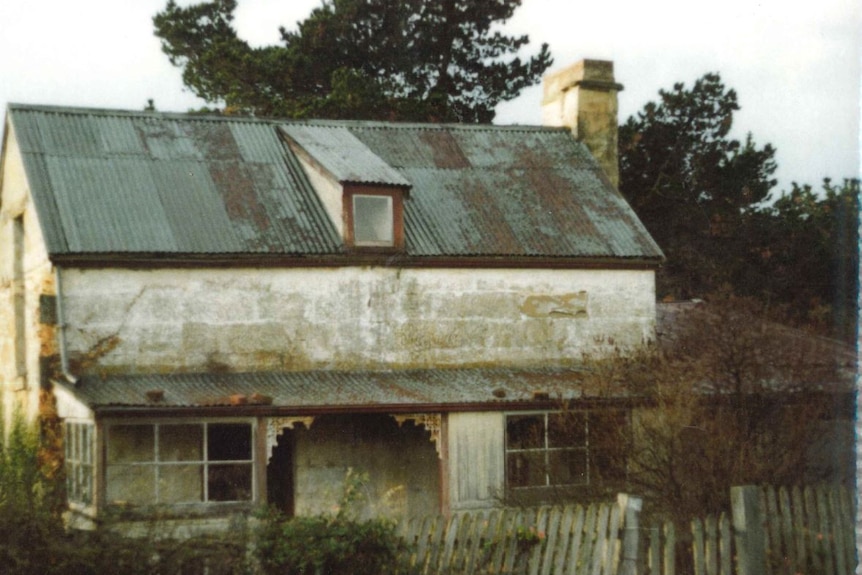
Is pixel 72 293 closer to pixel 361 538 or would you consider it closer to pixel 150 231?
pixel 150 231

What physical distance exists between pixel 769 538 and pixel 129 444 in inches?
420

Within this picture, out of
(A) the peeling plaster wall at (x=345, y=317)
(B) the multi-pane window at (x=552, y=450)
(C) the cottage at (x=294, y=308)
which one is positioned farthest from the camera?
(A) the peeling plaster wall at (x=345, y=317)

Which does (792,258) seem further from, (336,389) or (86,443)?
(86,443)

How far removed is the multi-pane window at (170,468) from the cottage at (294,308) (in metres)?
0.04

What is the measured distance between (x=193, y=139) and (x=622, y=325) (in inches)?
346

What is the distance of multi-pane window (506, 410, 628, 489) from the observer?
59.8 ft

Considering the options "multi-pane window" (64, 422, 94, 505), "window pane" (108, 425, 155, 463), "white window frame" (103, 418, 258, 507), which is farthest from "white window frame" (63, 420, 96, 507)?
"window pane" (108, 425, 155, 463)

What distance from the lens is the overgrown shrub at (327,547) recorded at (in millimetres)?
11250

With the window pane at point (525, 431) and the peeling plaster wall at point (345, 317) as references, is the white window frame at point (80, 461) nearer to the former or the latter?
the peeling plaster wall at point (345, 317)

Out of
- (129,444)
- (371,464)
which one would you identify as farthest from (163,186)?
(371,464)

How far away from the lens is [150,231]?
771 inches

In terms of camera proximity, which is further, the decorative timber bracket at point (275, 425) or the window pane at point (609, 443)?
the decorative timber bracket at point (275, 425)

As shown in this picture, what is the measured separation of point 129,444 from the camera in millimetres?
18375

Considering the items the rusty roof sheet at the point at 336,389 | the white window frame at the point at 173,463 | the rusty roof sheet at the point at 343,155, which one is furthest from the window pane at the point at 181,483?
the rusty roof sheet at the point at 343,155
